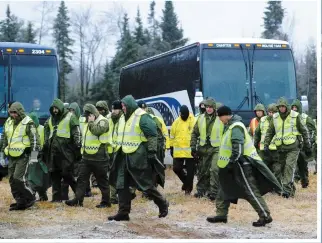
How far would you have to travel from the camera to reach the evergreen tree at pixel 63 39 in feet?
179

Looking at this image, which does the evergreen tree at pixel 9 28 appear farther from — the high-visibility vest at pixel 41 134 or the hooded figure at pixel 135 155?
the hooded figure at pixel 135 155

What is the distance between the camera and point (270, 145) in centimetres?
1394

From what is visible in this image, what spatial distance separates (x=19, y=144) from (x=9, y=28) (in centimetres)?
4077

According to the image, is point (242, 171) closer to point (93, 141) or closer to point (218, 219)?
point (218, 219)

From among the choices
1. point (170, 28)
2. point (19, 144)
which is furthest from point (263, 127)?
point (170, 28)

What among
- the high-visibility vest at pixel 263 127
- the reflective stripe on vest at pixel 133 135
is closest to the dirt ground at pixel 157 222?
the reflective stripe on vest at pixel 133 135

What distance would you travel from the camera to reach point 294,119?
44.0 ft

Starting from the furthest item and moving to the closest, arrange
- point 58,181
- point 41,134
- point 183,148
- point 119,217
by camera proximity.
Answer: point 183,148 → point 41,134 → point 58,181 → point 119,217

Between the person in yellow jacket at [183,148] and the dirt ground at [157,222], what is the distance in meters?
0.85

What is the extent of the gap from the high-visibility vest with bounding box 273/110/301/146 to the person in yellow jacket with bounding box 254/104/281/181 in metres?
0.28

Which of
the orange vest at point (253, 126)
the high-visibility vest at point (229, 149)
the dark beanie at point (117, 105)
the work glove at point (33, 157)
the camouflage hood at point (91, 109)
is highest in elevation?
the dark beanie at point (117, 105)

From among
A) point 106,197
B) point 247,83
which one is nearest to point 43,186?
point 106,197

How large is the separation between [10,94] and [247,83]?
604 cm

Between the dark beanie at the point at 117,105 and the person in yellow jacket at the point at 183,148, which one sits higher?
the dark beanie at the point at 117,105
